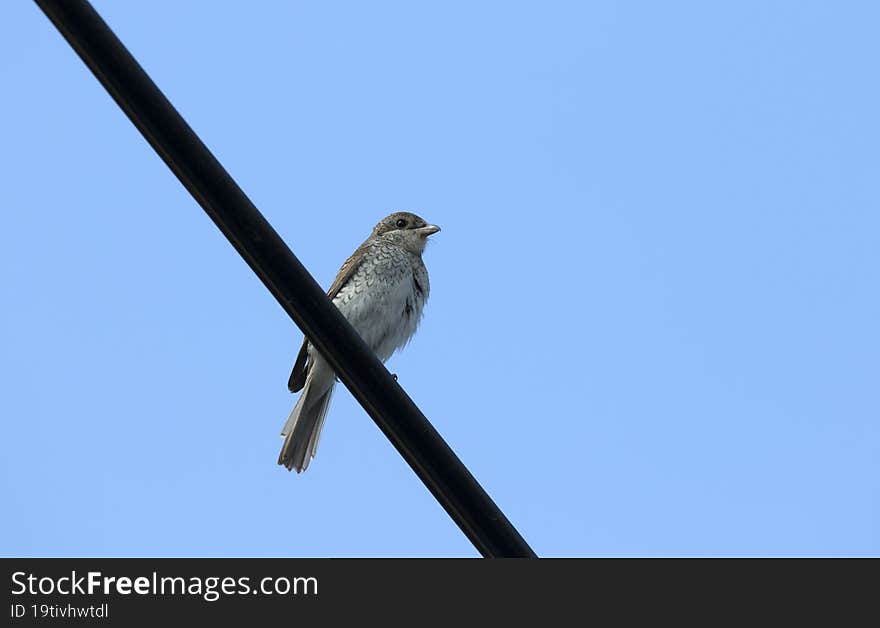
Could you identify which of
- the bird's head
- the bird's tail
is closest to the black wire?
the bird's tail

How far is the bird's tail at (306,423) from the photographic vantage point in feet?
25.3

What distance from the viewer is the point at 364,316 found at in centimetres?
809

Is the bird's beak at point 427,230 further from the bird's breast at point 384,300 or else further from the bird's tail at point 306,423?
the bird's tail at point 306,423

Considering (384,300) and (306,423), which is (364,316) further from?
(306,423)

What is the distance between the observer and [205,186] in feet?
8.92

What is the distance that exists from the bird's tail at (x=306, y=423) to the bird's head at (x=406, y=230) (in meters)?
1.58

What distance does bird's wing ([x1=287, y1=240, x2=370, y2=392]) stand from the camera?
8.05m

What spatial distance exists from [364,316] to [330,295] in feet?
1.78

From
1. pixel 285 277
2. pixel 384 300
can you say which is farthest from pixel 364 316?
pixel 285 277

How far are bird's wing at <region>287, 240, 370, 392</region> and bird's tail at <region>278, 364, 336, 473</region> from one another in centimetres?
14

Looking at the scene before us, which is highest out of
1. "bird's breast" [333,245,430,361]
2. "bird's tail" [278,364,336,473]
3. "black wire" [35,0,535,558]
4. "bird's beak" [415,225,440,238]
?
"bird's beak" [415,225,440,238]

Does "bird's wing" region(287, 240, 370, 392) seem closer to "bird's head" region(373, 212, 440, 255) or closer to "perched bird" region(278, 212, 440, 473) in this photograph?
"perched bird" region(278, 212, 440, 473)

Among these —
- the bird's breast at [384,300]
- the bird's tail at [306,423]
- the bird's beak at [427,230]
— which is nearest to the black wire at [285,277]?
the bird's tail at [306,423]
